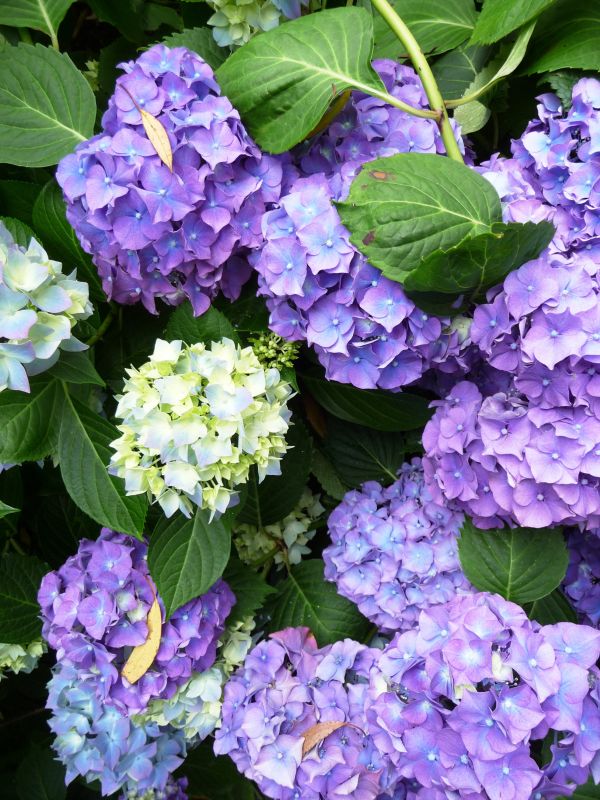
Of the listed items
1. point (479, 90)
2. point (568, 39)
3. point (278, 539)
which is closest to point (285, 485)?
point (278, 539)

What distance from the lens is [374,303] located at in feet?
3.14

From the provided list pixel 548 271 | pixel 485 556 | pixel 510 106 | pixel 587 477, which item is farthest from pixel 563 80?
pixel 485 556

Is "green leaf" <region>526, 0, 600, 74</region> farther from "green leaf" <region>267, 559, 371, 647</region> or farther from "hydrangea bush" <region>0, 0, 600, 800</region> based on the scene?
"green leaf" <region>267, 559, 371, 647</region>

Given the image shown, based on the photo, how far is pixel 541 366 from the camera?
3.04ft

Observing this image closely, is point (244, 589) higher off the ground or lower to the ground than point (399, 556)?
lower

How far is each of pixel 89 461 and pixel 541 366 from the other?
62cm

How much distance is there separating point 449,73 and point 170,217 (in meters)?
0.55

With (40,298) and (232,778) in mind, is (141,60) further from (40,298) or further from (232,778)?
(232,778)

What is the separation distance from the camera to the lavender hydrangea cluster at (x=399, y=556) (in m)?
1.15

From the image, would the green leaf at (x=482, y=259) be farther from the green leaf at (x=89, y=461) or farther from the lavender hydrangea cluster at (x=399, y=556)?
the green leaf at (x=89, y=461)

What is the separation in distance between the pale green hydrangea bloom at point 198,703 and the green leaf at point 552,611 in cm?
44

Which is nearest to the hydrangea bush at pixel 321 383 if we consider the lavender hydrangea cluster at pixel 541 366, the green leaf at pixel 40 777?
the lavender hydrangea cluster at pixel 541 366

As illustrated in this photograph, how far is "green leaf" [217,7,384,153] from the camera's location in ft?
3.36

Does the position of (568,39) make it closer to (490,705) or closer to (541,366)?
(541,366)
